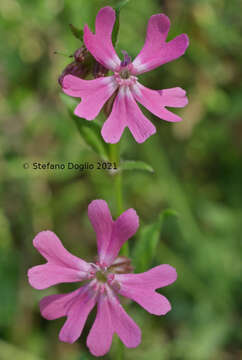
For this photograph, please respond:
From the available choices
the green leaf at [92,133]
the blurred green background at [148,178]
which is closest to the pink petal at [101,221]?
the green leaf at [92,133]

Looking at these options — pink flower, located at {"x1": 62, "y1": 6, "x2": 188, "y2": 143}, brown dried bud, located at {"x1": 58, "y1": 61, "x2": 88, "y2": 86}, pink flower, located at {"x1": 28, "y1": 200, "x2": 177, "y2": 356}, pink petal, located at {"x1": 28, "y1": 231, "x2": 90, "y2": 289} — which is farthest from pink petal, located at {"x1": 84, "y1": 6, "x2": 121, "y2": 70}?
pink petal, located at {"x1": 28, "y1": 231, "x2": 90, "y2": 289}

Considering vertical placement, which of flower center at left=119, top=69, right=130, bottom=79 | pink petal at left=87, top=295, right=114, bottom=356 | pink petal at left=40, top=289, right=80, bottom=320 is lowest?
pink petal at left=87, top=295, right=114, bottom=356

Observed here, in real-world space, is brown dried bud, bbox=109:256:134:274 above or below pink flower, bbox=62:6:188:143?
below

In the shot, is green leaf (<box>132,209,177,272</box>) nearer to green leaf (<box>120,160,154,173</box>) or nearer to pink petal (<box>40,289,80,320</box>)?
green leaf (<box>120,160,154,173</box>)

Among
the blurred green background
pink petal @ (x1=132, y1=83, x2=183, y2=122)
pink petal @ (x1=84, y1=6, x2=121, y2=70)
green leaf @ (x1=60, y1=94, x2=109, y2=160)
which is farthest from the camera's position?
the blurred green background

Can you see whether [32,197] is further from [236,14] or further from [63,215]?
[236,14]

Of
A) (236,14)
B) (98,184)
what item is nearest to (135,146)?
(98,184)

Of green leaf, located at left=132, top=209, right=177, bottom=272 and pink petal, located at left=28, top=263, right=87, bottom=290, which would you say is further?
green leaf, located at left=132, top=209, right=177, bottom=272

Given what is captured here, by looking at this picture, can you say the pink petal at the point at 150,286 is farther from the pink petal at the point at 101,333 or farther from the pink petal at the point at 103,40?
the pink petal at the point at 103,40
